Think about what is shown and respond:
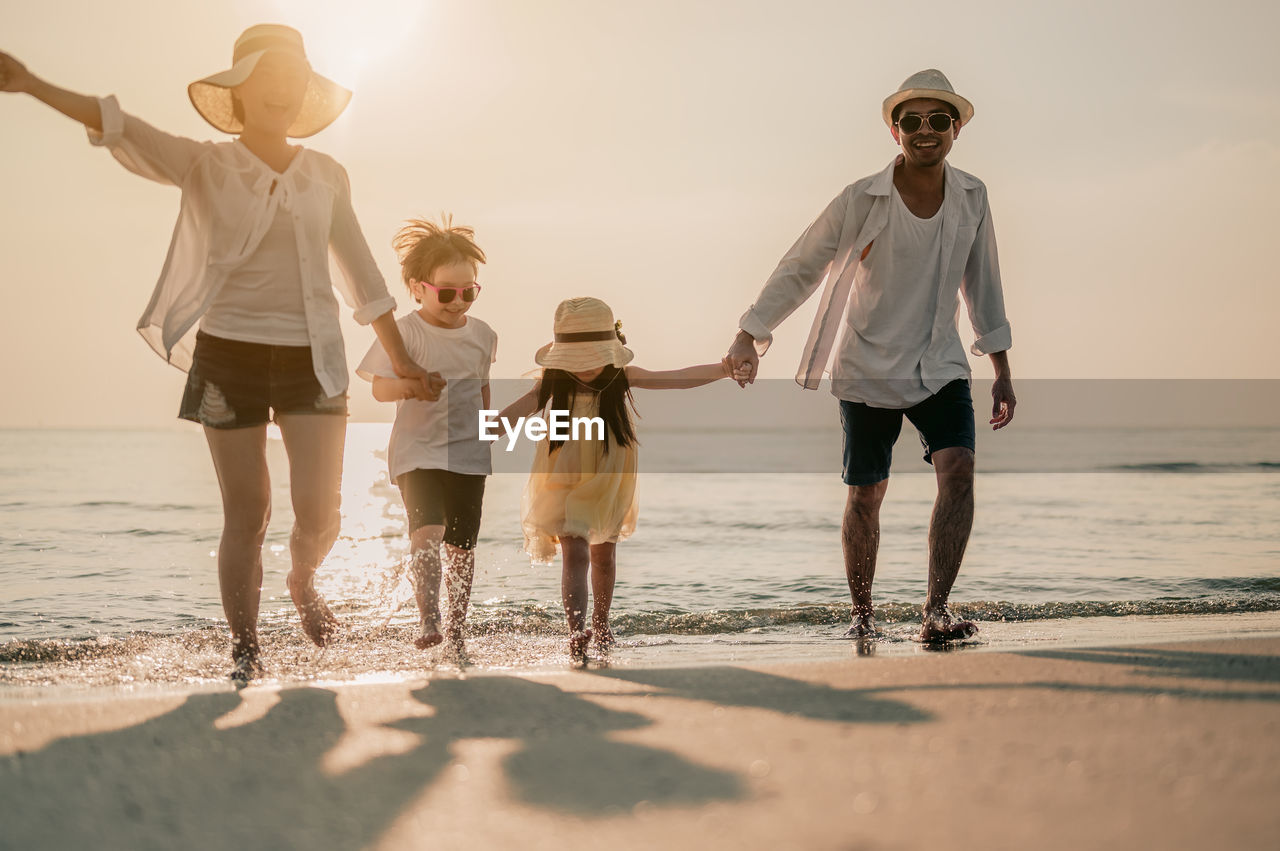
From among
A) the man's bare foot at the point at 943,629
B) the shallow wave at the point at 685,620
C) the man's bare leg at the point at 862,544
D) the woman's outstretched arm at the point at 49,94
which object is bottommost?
the shallow wave at the point at 685,620

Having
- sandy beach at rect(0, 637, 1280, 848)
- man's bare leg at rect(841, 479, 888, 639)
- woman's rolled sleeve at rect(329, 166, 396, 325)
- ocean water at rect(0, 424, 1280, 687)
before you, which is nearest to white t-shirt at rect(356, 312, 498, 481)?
woman's rolled sleeve at rect(329, 166, 396, 325)

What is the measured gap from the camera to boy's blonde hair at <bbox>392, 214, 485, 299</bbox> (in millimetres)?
5156

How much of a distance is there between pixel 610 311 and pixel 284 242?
1552 millimetres

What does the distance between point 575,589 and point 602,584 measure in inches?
8.9

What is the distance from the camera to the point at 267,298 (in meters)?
3.80

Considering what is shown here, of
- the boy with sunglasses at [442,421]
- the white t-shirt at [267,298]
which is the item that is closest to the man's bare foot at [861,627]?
the boy with sunglasses at [442,421]

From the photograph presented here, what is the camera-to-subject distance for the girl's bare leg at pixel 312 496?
154 inches

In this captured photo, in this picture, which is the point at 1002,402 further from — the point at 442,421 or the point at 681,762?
the point at 681,762

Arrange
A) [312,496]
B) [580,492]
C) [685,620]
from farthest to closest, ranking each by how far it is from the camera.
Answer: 1. [685,620]
2. [580,492]
3. [312,496]

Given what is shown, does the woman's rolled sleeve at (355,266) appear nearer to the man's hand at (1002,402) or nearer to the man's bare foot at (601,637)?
the man's bare foot at (601,637)

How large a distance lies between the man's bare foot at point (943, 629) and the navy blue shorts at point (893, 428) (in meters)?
0.63

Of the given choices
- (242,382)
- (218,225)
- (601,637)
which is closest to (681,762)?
(242,382)

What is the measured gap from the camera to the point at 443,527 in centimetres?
502

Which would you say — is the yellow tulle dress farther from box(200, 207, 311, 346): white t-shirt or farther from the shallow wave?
box(200, 207, 311, 346): white t-shirt
